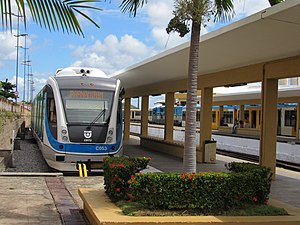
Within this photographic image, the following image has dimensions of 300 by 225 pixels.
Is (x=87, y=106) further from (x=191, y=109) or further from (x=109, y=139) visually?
(x=191, y=109)

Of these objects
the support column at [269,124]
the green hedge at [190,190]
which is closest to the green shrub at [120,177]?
the green hedge at [190,190]

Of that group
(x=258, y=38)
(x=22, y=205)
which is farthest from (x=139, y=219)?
(x=258, y=38)

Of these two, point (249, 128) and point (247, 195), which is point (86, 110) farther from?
point (249, 128)

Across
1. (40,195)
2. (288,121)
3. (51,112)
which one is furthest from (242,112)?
(40,195)

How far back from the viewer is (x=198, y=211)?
6.40 metres

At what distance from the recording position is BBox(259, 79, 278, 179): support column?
1397cm

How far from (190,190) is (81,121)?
8.17m

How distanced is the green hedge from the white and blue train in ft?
24.1

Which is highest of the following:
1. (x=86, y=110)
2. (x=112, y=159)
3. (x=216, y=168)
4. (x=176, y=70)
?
(x=176, y=70)

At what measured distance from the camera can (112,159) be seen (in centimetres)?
789

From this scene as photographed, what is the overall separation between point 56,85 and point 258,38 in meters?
6.45

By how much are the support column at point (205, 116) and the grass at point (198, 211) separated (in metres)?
12.1

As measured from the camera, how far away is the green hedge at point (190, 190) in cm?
632

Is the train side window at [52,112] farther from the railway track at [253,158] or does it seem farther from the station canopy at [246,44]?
the railway track at [253,158]
